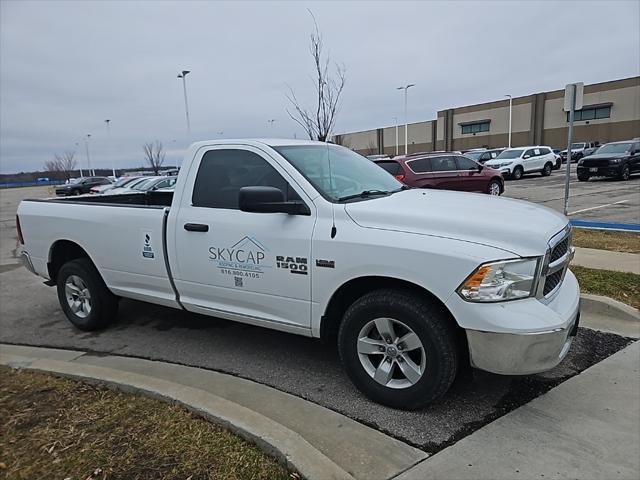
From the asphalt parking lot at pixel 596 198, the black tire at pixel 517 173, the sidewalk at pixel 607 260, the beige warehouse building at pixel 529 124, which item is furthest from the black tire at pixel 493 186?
the beige warehouse building at pixel 529 124

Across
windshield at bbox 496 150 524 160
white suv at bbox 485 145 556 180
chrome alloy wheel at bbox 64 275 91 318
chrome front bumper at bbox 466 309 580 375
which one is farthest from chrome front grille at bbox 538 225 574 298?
windshield at bbox 496 150 524 160

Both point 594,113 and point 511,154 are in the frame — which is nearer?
point 511,154

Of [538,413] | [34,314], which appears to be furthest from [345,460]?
[34,314]

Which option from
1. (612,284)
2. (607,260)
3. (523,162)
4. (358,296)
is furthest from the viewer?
(523,162)

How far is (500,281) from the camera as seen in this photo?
9.04 ft

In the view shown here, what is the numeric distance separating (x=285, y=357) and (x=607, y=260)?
5048 mm

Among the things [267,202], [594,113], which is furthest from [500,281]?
[594,113]

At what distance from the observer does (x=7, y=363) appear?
427cm

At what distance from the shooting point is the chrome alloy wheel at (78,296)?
5.01 meters

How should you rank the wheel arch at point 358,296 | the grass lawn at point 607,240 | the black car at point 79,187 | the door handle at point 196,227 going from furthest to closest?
the black car at point 79,187 → the grass lawn at point 607,240 → the door handle at point 196,227 → the wheel arch at point 358,296

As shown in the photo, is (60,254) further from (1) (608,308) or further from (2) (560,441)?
(1) (608,308)

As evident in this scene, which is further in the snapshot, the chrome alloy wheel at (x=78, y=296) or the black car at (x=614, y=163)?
the black car at (x=614, y=163)

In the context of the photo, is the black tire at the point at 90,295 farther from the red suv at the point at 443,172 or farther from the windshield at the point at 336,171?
the red suv at the point at 443,172

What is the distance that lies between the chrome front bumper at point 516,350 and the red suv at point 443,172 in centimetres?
1020
